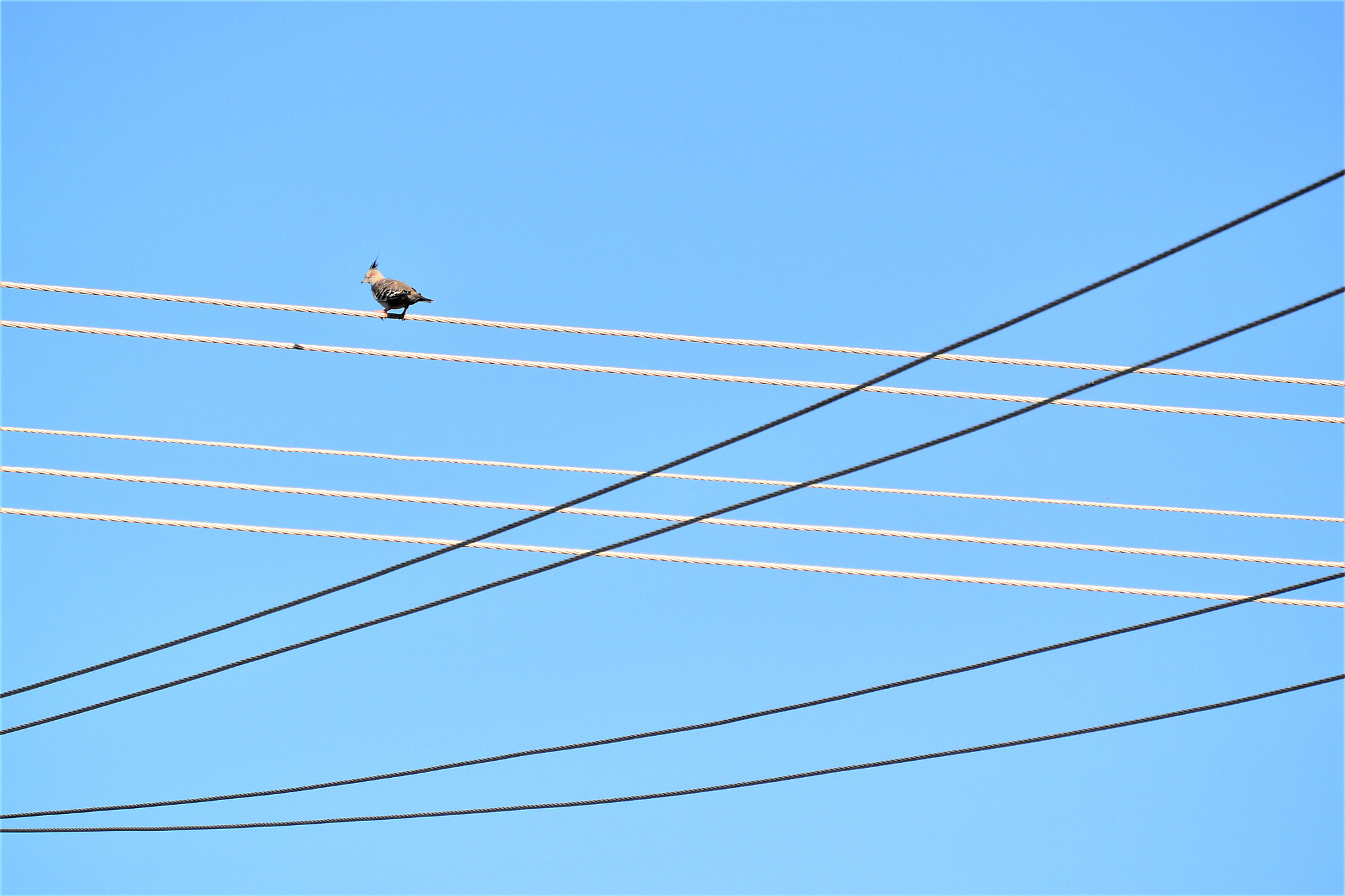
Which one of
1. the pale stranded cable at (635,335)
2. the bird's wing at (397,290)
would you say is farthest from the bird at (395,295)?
the pale stranded cable at (635,335)

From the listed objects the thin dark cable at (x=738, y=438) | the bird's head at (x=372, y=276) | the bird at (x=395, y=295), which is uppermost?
the bird's head at (x=372, y=276)

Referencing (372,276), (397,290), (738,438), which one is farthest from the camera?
(372,276)

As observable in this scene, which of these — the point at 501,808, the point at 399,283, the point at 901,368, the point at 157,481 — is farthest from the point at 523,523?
the point at 399,283

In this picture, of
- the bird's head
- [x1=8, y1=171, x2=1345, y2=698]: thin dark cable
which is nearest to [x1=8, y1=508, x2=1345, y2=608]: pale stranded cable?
[x1=8, y1=171, x2=1345, y2=698]: thin dark cable

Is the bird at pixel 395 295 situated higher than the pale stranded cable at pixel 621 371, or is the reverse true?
the bird at pixel 395 295

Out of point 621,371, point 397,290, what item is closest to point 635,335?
point 621,371

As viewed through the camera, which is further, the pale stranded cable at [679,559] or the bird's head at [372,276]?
the bird's head at [372,276]

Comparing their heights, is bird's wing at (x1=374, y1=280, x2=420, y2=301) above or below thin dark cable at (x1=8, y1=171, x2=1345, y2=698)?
above

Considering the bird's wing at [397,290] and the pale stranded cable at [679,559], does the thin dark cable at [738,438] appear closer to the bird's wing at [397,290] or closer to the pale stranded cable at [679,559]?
the pale stranded cable at [679,559]

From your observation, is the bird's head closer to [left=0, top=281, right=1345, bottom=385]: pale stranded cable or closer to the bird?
the bird

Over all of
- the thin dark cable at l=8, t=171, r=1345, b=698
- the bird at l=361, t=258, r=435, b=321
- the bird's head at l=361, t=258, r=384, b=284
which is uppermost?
the bird's head at l=361, t=258, r=384, b=284

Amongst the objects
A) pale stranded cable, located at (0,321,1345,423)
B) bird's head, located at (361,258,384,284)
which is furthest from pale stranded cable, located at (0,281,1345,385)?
bird's head, located at (361,258,384,284)

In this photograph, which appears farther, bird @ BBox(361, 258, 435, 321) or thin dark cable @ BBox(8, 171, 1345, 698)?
bird @ BBox(361, 258, 435, 321)

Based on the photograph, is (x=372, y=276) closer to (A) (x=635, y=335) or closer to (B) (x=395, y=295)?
(B) (x=395, y=295)
